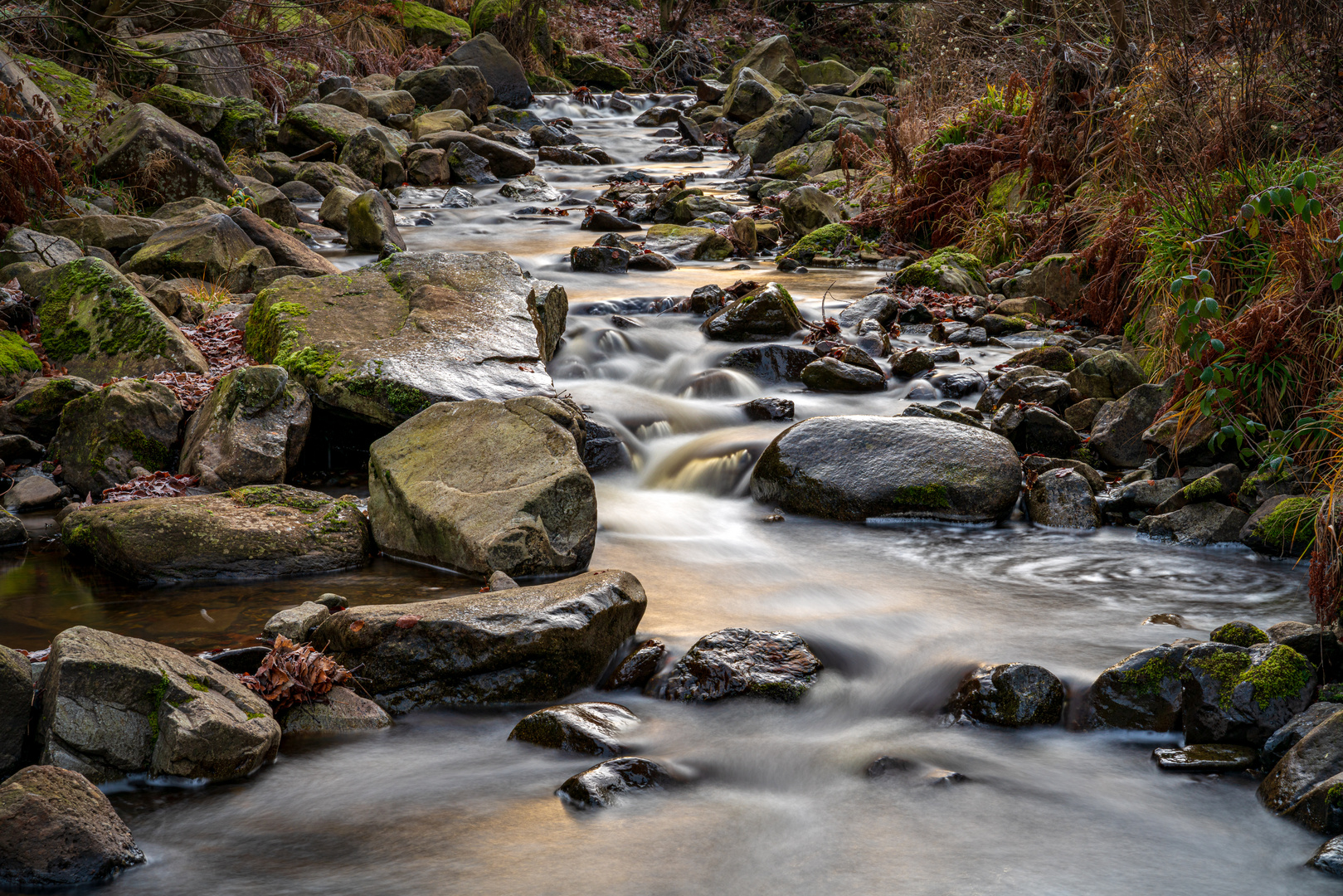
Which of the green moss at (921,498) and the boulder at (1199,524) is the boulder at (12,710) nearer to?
the green moss at (921,498)

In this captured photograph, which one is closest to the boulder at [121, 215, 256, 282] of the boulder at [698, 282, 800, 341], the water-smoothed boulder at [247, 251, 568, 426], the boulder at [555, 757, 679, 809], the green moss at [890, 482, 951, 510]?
the water-smoothed boulder at [247, 251, 568, 426]

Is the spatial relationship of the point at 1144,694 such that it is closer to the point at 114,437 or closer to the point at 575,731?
the point at 575,731

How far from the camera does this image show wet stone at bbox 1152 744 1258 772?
3.41m

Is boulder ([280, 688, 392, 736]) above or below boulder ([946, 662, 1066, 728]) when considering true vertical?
below

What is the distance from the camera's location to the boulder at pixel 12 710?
3.11m

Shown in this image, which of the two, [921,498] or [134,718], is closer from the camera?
[134,718]

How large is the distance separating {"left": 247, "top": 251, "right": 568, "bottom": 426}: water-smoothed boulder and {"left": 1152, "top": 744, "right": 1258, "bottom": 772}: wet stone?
4.15 m

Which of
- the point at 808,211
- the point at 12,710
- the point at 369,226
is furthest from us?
the point at 808,211

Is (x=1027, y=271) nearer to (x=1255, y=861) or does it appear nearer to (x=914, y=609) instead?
(x=914, y=609)

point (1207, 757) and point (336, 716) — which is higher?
point (1207, 757)

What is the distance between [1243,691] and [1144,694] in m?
0.34

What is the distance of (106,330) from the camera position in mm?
6707

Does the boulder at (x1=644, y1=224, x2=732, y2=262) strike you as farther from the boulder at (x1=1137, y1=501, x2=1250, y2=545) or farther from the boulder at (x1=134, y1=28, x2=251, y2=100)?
the boulder at (x1=1137, y1=501, x2=1250, y2=545)

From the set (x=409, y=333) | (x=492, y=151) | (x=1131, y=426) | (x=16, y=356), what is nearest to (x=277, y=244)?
(x=16, y=356)
